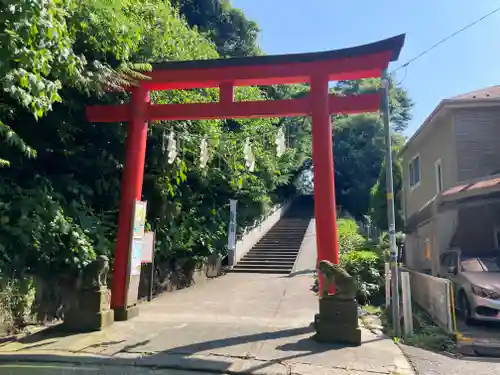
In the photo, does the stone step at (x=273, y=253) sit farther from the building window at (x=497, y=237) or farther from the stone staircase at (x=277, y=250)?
the building window at (x=497, y=237)

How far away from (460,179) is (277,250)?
10128mm

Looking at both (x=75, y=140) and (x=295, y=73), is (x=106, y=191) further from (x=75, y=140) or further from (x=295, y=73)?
(x=295, y=73)

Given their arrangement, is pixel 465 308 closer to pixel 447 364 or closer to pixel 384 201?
pixel 447 364

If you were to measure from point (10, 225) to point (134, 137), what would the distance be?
112 inches

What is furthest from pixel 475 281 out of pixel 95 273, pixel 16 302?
pixel 16 302

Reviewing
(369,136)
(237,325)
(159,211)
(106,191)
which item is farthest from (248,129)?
(369,136)

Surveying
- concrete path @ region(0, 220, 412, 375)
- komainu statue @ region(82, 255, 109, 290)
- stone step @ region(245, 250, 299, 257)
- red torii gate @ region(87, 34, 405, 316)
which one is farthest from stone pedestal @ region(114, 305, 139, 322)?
stone step @ region(245, 250, 299, 257)

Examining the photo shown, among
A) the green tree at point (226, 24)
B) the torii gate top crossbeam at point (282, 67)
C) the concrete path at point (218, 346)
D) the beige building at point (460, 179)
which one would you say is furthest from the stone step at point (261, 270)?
the green tree at point (226, 24)

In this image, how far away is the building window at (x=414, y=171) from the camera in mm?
18812

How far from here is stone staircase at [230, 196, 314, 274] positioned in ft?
63.2

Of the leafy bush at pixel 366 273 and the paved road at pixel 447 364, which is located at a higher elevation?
the leafy bush at pixel 366 273

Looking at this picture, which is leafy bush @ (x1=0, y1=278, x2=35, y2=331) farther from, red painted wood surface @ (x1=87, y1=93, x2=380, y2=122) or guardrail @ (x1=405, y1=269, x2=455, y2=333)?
guardrail @ (x1=405, y1=269, x2=455, y2=333)

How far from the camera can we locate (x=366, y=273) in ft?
39.6

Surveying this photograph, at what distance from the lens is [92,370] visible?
19.1ft
